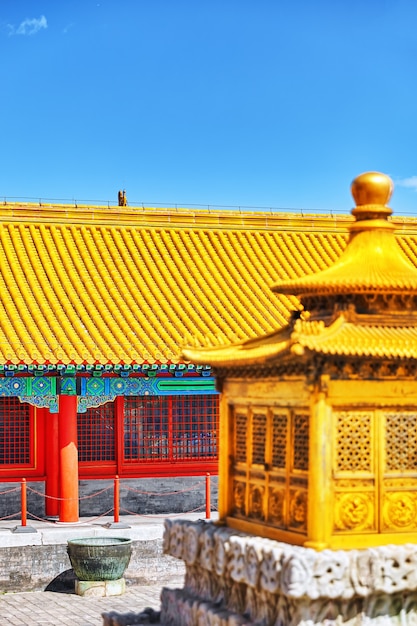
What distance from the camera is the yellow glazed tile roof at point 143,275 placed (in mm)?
23875

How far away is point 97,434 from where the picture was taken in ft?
82.4

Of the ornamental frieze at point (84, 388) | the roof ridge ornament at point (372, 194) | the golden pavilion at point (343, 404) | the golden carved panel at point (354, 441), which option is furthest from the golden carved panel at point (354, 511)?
the ornamental frieze at point (84, 388)

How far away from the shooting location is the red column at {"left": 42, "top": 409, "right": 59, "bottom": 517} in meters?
24.3

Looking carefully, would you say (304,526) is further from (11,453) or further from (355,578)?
(11,453)

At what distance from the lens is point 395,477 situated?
13867mm

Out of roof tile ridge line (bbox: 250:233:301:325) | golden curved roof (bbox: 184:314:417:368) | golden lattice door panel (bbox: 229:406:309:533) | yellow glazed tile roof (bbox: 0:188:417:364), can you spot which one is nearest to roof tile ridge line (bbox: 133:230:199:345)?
yellow glazed tile roof (bbox: 0:188:417:364)

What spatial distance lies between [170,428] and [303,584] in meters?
12.8

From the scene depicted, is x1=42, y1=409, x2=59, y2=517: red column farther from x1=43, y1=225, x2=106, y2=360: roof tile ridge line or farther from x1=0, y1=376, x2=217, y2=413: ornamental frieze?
x1=43, y1=225, x2=106, y2=360: roof tile ridge line

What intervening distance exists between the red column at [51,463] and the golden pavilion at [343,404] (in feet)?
32.3

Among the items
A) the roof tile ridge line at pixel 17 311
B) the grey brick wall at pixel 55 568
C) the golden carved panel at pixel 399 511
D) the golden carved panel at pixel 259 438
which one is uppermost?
the roof tile ridge line at pixel 17 311

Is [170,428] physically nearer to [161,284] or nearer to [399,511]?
[161,284]

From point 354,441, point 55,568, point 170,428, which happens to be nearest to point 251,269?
point 170,428

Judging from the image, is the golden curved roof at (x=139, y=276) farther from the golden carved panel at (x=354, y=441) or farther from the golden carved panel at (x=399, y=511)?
the golden carved panel at (x=399, y=511)

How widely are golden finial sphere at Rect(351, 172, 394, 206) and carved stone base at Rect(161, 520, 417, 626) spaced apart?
3.90m
